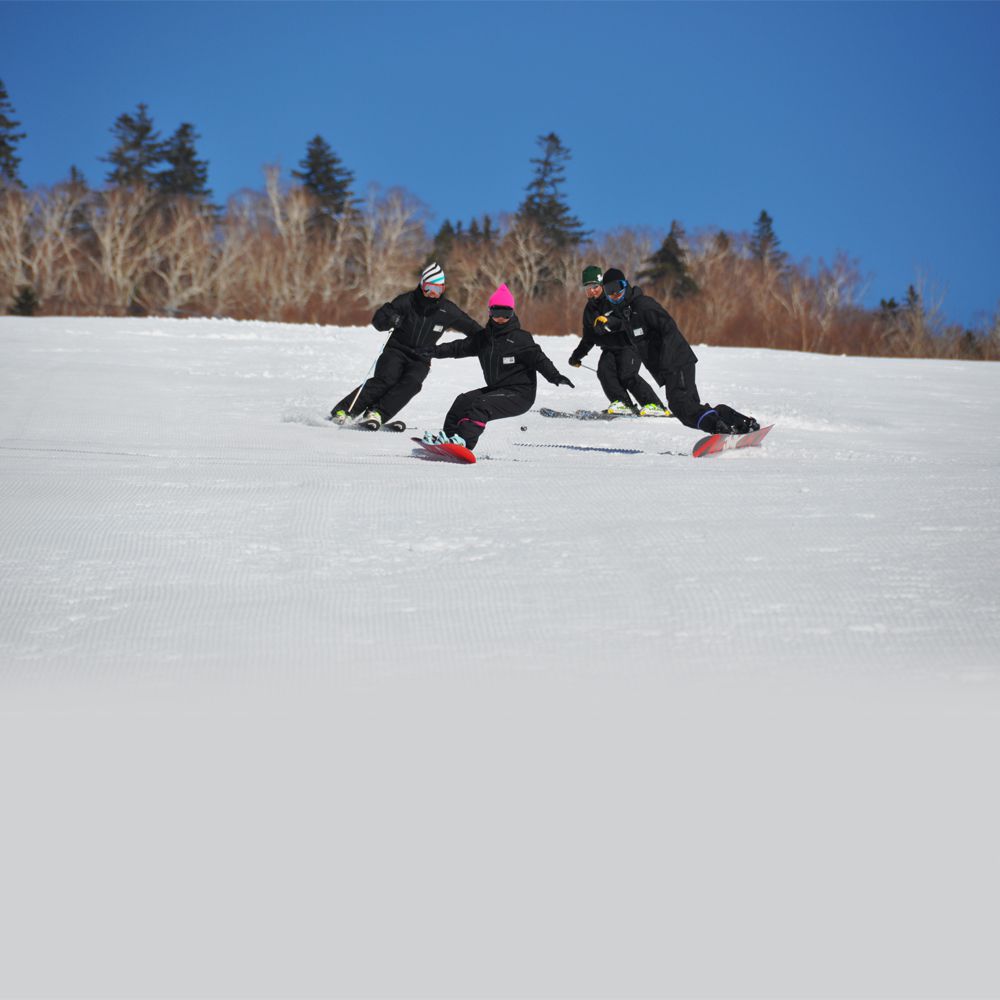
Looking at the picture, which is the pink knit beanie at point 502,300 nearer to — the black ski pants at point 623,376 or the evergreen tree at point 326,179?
the black ski pants at point 623,376

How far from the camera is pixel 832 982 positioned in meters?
1.81

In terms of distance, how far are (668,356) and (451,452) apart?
2.36 meters

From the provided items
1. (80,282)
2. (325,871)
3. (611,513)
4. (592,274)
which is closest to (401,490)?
(611,513)

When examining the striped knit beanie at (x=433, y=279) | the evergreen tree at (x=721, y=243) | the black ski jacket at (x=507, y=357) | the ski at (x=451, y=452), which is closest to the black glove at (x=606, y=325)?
the striped knit beanie at (x=433, y=279)

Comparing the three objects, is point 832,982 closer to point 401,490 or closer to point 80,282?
point 401,490

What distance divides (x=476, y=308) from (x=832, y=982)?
63974 millimetres

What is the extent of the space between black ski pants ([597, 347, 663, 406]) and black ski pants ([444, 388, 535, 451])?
2725mm

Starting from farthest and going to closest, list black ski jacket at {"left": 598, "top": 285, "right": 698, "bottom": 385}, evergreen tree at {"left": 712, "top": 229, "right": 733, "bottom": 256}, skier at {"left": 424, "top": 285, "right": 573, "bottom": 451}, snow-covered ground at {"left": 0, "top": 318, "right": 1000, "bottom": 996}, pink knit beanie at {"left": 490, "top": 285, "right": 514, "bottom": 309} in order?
evergreen tree at {"left": 712, "top": 229, "right": 733, "bottom": 256}, black ski jacket at {"left": 598, "top": 285, "right": 698, "bottom": 385}, pink knit beanie at {"left": 490, "top": 285, "right": 514, "bottom": 309}, skier at {"left": 424, "top": 285, "right": 573, "bottom": 451}, snow-covered ground at {"left": 0, "top": 318, "right": 1000, "bottom": 996}

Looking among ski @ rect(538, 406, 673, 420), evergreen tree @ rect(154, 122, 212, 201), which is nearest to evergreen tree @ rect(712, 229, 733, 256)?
evergreen tree @ rect(154, 122, 212, 201)

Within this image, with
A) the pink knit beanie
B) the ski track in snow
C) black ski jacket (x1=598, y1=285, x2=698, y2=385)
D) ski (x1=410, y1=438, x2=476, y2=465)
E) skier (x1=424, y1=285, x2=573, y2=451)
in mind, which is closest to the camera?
the ski track in snow

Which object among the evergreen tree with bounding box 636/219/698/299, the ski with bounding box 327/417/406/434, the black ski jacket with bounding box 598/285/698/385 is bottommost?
the ski with bounding box 327/417/406/434

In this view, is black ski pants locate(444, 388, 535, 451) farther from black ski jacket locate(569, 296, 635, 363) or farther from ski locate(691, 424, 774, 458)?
black ski jacket locate(569, 296, 635, 363)

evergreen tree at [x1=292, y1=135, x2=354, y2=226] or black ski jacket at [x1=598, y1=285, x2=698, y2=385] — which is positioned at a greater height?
evergreen tree at [x1=292, y1=135, x2=354, y2=226]

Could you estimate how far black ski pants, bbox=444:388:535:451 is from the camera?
7.55 meters
